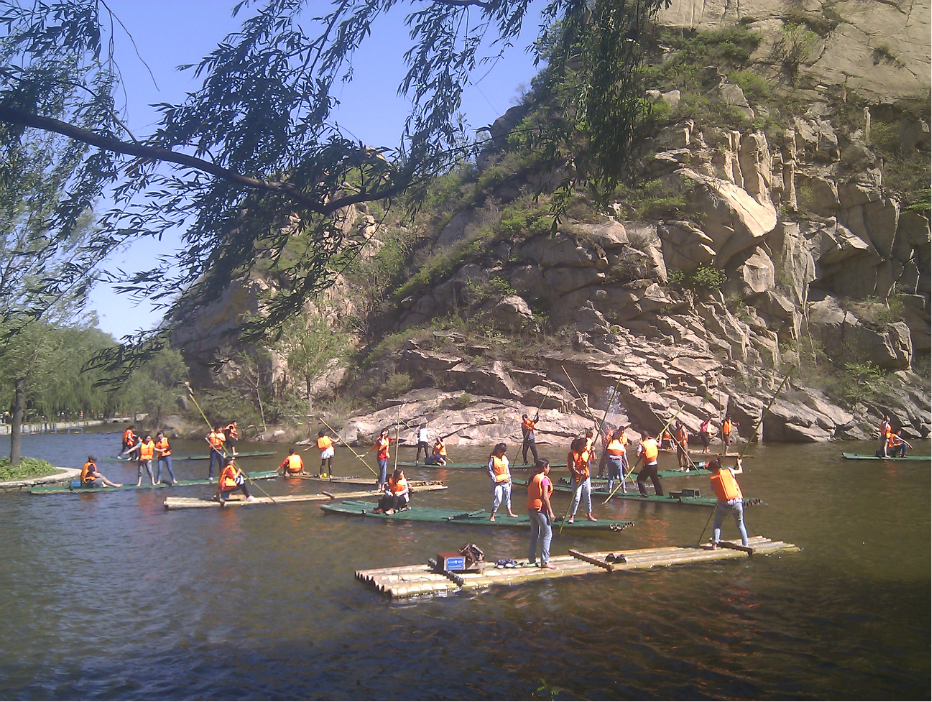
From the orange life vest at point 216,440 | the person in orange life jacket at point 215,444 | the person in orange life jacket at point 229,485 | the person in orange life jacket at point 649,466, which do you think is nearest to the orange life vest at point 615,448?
the person in orange life jacket at point 649,466

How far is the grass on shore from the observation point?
25266mm

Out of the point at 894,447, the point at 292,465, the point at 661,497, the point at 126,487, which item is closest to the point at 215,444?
the point at 292,465

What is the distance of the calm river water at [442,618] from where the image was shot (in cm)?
809

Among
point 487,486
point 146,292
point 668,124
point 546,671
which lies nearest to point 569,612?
point 546,671

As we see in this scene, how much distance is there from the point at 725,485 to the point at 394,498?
26.7ft

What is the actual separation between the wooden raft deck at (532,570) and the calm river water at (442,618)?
27 cm

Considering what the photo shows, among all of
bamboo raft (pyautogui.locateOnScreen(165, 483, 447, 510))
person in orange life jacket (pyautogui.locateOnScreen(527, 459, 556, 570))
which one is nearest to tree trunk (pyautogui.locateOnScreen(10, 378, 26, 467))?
bamboo raft (pyautogui.locateOnScreen(165, 483, 447, 510))

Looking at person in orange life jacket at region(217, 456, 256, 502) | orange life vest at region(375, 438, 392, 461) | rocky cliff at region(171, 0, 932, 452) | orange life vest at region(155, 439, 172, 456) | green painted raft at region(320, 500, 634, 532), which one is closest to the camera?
green painted raft at region(320, 500, 634, 532)

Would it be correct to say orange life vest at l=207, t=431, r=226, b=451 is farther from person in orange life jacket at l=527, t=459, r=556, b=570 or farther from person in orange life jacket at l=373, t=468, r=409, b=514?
person in orange life jacket at l=527, t=459, r=556, b=570

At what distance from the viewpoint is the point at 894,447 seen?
28828 millimetres

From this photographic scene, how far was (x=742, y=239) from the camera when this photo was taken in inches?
1505

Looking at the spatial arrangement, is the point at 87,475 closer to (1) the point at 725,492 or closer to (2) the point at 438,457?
(2) the point at 438,457

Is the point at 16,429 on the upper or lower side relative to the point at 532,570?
upper

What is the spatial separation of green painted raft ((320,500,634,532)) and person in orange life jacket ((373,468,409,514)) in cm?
18
